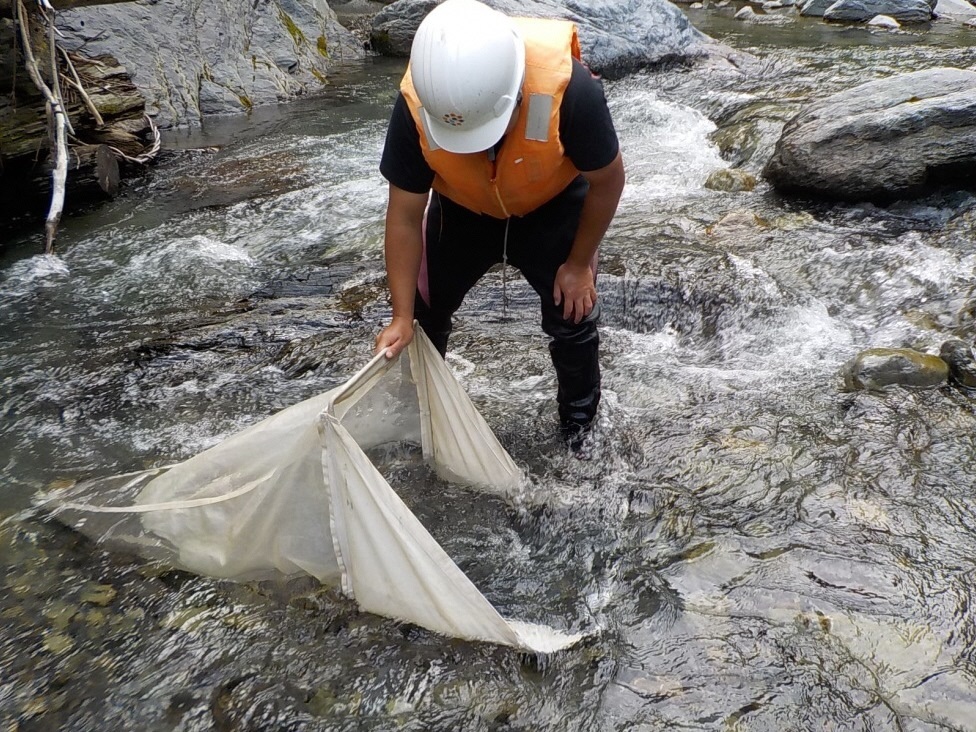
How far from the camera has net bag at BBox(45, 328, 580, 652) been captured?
2303 millimetres

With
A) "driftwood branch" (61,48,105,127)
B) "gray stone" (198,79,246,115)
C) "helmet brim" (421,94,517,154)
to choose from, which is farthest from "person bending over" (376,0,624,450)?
"gray stone" (198,79,246,115)

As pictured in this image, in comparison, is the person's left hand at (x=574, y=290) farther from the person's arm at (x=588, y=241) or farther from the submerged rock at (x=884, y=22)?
the submerged rock at (x=884, y=22)

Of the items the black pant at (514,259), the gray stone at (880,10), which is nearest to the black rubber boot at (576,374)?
the black pant at (514,259)

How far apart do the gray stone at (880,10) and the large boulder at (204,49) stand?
9.44 meters

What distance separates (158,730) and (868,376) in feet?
12.0

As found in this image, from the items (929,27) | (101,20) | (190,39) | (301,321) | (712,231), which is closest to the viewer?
(301,321)

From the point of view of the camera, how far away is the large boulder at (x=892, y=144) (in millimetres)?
5828

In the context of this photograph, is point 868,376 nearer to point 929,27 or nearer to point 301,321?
point 301,321

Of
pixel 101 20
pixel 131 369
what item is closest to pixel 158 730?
pixel 131 369

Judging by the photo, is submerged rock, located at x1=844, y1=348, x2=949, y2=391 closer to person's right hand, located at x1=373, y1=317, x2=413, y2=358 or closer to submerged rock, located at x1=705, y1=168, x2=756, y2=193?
person's right hand, located at x1=373, y1=317, x2=413, y2=358

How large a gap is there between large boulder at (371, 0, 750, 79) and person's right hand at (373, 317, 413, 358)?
8571 mm

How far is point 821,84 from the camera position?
9.14 metres

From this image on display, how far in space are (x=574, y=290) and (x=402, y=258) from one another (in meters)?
0.67

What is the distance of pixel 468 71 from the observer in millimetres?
2252
